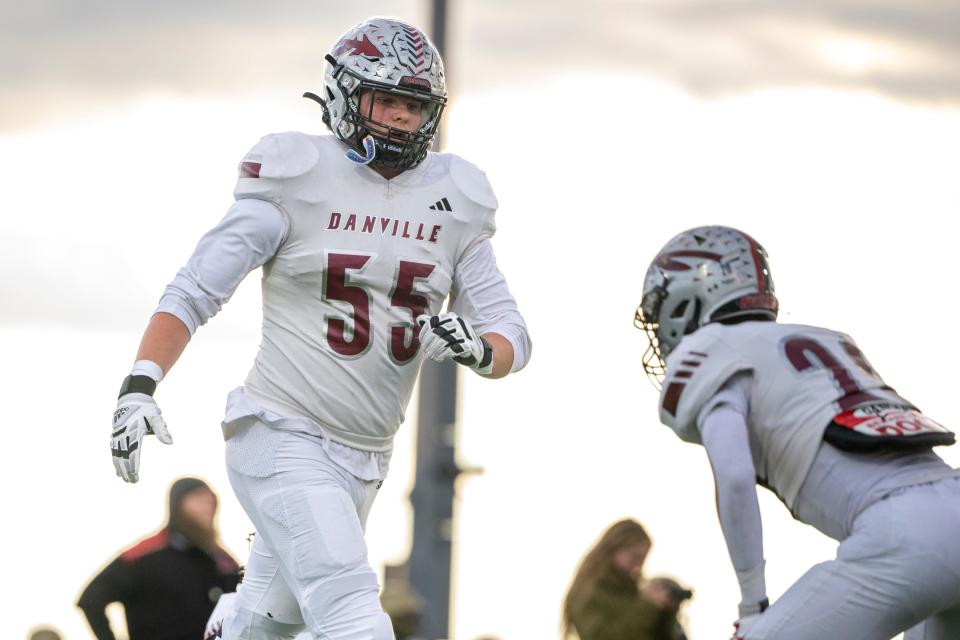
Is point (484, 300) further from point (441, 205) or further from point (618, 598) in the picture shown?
point (618, 598)

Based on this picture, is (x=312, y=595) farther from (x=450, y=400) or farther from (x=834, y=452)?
(x=450, y=400)

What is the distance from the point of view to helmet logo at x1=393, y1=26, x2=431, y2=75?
639cm

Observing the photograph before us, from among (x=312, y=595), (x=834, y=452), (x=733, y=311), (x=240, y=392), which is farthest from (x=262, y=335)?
(x=834, y=452)

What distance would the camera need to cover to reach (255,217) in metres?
6.10

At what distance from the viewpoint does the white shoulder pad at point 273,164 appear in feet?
20.2

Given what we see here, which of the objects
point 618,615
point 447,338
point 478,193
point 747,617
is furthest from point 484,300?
point 618,615

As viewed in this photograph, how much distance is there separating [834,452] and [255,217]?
2.02 meters

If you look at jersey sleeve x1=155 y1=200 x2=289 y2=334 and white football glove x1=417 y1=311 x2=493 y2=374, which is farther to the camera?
jersey sleeve x1=155 y1=200 x2=289 y2=334

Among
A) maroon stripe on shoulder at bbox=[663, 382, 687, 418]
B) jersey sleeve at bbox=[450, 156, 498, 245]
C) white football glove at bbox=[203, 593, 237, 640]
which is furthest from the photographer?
white football glove at bbox=[203, 593, 237, 640]

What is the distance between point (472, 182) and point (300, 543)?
1.42 meters

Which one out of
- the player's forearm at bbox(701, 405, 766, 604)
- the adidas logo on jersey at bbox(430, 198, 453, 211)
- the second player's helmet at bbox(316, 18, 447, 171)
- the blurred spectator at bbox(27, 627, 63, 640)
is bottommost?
the blurred spectator at bbox(27, 627, 63, 640)

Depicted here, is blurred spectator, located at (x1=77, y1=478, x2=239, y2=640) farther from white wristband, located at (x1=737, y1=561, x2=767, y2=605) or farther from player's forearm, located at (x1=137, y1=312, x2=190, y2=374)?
white wristband, located at (x1=737, y1=561, x2=767, y2=605)

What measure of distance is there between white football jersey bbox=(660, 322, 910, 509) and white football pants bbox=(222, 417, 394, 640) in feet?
3.69

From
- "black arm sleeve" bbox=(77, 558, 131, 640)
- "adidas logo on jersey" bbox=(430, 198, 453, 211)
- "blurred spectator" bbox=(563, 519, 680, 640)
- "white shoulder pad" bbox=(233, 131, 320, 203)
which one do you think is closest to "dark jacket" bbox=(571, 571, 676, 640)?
"blurred spectator" bbox=(563, 519, 680, 640)
